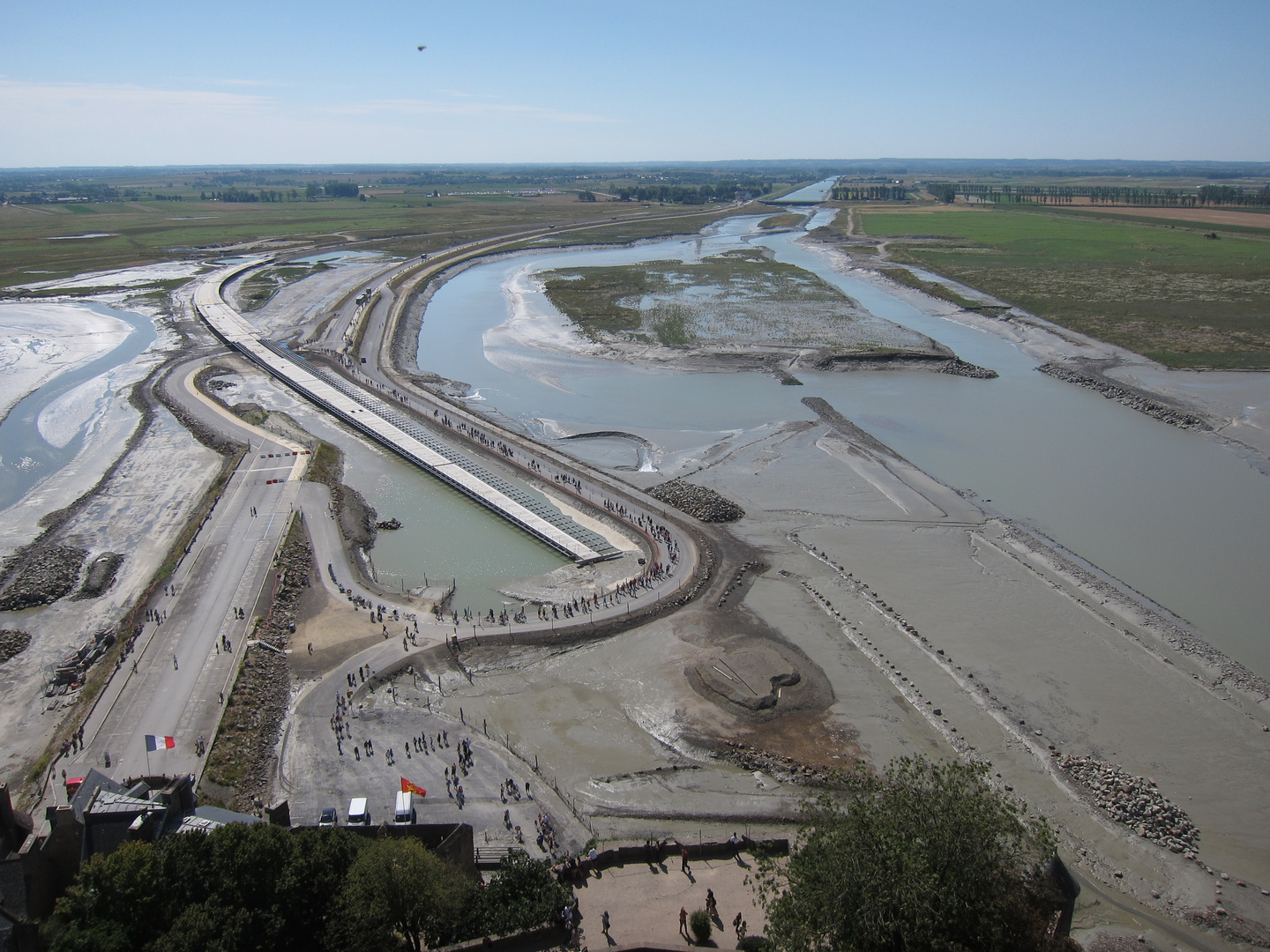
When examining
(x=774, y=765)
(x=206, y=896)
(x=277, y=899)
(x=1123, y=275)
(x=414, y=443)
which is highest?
(x=1123, y=275)

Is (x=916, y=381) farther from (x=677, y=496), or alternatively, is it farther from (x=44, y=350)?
(x=44, y=350)

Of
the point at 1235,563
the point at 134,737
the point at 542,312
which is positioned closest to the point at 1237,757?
the point at 1235,563

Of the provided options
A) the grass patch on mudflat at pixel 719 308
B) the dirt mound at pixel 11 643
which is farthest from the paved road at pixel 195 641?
the grass patch on mudflat at pixel 719 308

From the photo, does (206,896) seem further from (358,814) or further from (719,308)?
(719,308)

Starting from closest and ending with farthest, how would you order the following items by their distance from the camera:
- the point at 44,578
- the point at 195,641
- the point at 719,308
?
the point at 195,641
the point at 44,578
the point at 719,308

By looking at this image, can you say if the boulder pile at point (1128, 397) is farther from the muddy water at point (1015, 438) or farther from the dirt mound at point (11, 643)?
the dirt mound at point (11, 643)

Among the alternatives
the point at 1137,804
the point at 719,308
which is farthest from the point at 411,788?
the point at 719,308
